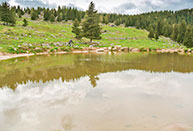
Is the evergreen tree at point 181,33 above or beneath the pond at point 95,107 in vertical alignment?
above

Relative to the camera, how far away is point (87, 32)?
4491cm

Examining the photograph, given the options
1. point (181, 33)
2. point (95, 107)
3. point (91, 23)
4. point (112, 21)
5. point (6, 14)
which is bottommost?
point (95, 107)

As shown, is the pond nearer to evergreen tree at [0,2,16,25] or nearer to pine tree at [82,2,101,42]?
pine tree at [82,2,101,42]

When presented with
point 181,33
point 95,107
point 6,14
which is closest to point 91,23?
point 6,14

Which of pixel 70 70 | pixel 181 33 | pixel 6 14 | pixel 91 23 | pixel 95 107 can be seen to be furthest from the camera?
pixel 181 33

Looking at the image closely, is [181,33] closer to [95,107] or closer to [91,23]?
[91,23]

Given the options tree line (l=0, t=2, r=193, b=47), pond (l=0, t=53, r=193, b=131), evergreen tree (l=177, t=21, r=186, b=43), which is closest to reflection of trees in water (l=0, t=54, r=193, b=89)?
pond (l=0, t=53, r=193, b=131)

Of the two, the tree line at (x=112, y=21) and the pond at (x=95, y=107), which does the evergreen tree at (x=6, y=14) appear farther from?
the pond at (x=95, y=107)

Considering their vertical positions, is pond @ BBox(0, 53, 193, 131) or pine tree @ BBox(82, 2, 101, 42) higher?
pine tree @ BBox(82, 2, 101, 42)

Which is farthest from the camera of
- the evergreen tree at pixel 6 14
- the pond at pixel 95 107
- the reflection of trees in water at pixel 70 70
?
the evergreen tree at pixel 6 14

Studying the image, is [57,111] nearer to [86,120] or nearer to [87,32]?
[86,120]

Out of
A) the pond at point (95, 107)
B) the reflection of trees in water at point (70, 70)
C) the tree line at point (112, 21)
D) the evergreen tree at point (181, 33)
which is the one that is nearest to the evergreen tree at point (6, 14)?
the tree line at point (112, 21)

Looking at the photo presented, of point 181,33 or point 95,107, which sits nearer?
point 95,107

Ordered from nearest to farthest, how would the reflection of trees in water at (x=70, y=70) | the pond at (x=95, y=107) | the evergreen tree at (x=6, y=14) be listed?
the pond at (x=95, y=107) → the reflection of trees in water at (x=70, y=70) → the evergreen tree at (x=6, y=14)
